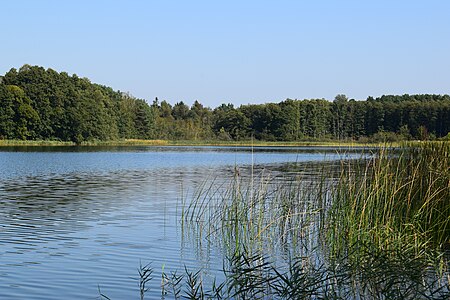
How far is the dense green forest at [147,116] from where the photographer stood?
245ft

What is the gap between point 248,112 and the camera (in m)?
111

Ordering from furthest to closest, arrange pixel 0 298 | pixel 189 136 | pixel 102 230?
pixel 189 136, pixel 102 230, pixel 0 298

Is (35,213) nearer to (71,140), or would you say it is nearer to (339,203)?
(339,203)

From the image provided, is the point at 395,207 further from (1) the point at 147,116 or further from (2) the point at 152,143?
(1) the point at 147,116

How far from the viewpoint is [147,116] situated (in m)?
101

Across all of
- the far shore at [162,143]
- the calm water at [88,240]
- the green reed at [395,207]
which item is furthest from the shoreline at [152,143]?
the green reed at [395,207]

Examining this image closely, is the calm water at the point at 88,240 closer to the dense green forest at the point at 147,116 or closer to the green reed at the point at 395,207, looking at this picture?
the green reed at the point at 395,207

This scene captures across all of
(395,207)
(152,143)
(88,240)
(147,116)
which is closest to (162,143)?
(152,143)

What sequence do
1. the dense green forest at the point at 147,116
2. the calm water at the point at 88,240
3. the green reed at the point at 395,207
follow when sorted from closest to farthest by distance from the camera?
the calm water at the point at 88,240 → the green reed at the point at 395,207 → the dense green forest at the point at 147,116

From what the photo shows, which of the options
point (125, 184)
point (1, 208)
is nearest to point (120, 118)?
point (125, 184)

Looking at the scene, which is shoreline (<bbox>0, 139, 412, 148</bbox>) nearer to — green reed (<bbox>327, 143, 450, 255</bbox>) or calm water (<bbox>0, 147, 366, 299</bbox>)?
calm water (<bbox>0, 147, 366, 299</bbox>)

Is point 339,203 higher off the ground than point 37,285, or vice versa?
point 339,203

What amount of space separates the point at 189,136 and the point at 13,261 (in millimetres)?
96431

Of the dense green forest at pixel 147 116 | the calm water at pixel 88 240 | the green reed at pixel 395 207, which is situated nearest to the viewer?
the calm water at pixel 88 240
